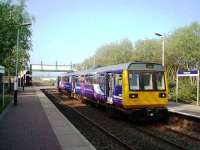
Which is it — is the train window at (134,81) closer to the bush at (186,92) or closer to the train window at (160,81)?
the train window at (160,81)

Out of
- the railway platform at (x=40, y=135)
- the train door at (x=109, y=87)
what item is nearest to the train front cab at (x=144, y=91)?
the train door at (x=109, y=87)

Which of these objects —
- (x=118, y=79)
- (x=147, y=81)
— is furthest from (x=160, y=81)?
(x=118, y=79)

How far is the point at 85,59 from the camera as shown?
350 feet

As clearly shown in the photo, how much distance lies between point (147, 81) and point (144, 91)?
54cm

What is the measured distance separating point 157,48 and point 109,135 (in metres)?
43.3

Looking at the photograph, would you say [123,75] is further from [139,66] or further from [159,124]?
[159,124]

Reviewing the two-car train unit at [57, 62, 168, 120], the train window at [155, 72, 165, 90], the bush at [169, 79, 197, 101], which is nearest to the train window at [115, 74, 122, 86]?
the two-car train unit at [57, 62, 168, 120]

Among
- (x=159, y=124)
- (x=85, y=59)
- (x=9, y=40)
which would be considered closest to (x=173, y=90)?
(x=9, y=40)

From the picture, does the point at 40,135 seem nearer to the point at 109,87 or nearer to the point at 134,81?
the point at 134,81

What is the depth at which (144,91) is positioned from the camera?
17.8 meters

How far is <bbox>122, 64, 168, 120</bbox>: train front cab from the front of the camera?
17625 millimetres

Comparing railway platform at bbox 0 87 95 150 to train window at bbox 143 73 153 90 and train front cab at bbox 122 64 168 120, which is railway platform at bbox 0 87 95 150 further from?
train window at bbox 143 73 153 90

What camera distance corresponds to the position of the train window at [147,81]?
17.9 m

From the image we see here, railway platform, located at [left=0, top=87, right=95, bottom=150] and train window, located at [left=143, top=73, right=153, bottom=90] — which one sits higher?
train window, located at [left=143, top=73, right=153, bottom=90]
